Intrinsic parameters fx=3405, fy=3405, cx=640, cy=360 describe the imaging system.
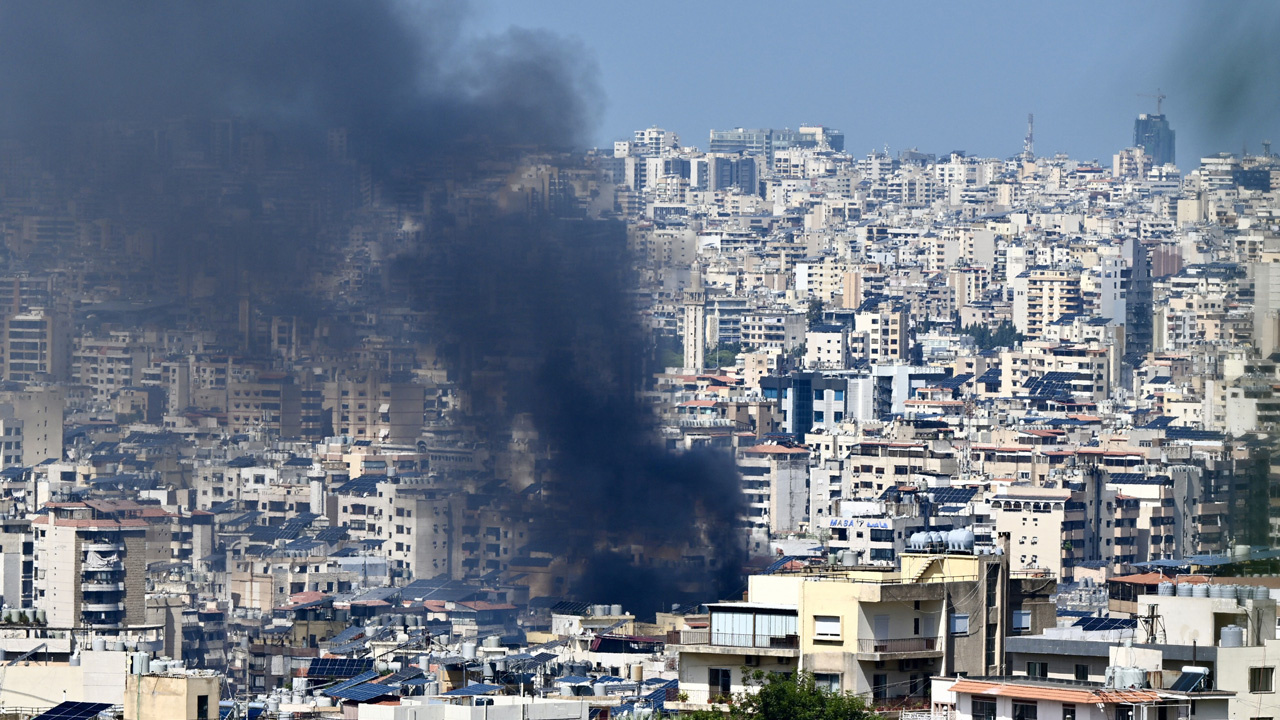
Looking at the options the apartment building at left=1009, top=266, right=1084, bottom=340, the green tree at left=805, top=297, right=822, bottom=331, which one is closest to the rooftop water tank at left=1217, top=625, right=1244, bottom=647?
the green tree at left=805, top=297, right=822, bottom=331

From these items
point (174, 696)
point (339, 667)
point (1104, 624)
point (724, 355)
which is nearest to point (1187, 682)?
point (174, 696)

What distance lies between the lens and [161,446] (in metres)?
69.4

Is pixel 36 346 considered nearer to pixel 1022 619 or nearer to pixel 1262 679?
pixel 1022 619

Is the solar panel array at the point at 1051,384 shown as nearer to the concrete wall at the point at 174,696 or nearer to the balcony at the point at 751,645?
the balcony at the point at 751,645

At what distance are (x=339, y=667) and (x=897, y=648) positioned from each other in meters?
9.39

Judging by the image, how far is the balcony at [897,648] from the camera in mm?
17172

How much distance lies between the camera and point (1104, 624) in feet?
69.5

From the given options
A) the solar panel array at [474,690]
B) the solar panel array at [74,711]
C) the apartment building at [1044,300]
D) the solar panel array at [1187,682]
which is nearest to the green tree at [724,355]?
the apartment building at [1044,300]

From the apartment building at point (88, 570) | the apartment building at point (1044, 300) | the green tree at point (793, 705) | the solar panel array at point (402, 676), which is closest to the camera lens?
the green tree at point (793, 705)

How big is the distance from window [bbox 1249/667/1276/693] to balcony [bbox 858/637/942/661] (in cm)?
208

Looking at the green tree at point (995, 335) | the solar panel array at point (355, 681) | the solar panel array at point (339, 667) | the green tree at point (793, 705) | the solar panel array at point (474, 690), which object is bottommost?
the solar panel array at point (339, 667)

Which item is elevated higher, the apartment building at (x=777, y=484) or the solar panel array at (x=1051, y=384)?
the solar panel array at (x=1051, y=384)

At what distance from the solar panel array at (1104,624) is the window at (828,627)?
7.67 feet

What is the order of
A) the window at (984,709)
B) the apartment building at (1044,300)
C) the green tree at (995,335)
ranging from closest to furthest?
the window at (984,709)
the green tree at (995,335)
the apartment building at (1044,300)
